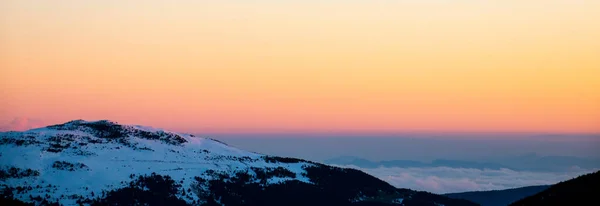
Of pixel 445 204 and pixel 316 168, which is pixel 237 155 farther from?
pixel 445 204

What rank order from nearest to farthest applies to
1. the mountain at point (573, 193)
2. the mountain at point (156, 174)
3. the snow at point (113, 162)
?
the mountain at point (573, 193) → the mountain at point (156, 174) → the snow at point (113, 162)

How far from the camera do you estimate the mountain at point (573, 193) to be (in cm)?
6512

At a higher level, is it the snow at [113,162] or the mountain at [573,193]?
the mountain at [573,193]

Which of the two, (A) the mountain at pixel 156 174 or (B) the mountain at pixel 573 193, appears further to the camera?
(A) the mountain at pixel 156 174

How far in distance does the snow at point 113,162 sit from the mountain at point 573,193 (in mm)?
66094

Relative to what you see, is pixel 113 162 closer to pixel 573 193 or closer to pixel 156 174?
pixel 156 174

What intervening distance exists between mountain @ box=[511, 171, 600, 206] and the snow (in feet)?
217

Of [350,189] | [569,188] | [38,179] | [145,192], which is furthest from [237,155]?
[569,188]

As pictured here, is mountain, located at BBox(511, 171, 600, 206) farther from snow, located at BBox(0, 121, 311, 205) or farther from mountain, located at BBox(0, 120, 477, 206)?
snow, located at BBox(0, 121, 311, 205)

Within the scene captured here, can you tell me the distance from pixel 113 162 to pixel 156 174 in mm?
11089

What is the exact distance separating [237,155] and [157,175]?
4024cm

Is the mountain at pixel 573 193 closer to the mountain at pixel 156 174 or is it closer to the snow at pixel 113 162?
the mountain at pixel 156 174

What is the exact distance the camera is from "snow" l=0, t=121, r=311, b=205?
11250cm

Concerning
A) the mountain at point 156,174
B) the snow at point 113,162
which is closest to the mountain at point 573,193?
the mountain at point 156,174
